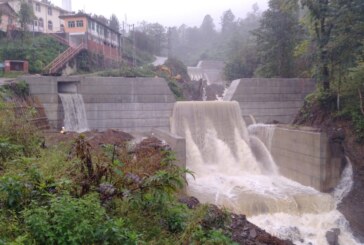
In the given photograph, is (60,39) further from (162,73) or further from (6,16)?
(162,73)

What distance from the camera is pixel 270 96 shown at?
53.1ft

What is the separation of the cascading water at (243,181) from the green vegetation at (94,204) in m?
4.86

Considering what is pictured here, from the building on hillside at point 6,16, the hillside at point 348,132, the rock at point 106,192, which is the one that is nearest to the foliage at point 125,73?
the hillside at point 348,132

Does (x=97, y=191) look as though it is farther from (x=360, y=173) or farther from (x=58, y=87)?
(x=58, y=87)

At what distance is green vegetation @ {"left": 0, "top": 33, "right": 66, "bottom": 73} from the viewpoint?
862 inches

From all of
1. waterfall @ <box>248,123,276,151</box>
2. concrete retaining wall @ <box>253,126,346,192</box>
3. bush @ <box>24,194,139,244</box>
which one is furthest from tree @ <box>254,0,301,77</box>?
bush @ <box>24,194,139,244</box>

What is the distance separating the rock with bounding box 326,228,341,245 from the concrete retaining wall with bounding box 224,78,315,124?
23.2ft

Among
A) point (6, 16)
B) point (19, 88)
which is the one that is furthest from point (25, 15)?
point (19, 88)

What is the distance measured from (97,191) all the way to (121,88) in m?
10.6

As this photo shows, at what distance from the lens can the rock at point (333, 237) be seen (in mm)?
8994

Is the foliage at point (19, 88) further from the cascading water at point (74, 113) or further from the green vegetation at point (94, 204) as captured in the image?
the green vegetation at point (94, 204)

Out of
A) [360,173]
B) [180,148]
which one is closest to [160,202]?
[180,148]

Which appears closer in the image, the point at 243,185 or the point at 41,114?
the point at 243,185

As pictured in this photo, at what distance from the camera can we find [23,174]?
4258 millimetres
